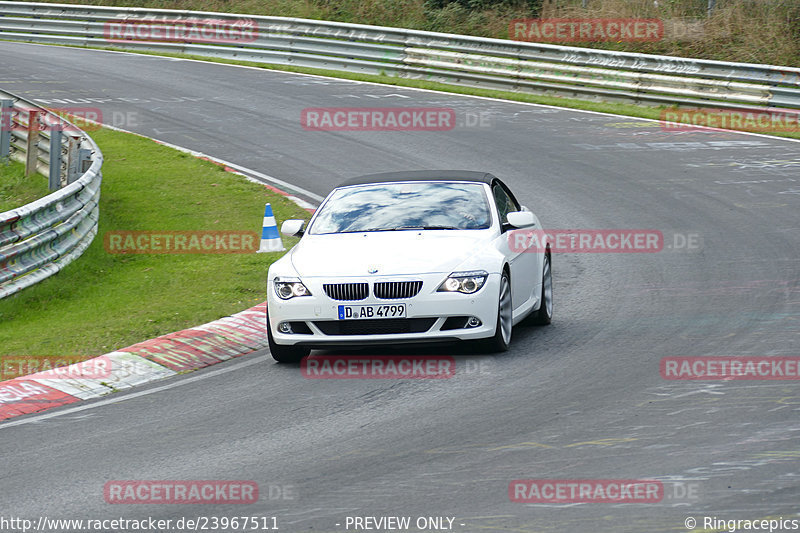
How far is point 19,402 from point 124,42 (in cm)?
2812

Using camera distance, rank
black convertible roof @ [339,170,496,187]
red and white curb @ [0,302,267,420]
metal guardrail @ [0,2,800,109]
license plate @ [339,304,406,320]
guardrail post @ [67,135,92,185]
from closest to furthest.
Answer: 1. red and white curb @ [0,302,267,420]
2. license plate @ [339,304,406,320]
3. black convertible roof @ [339,170,496,187]
4. guardrail post @ [67,135,92,185]
5. metal guardrail @ [0,2,800,109]

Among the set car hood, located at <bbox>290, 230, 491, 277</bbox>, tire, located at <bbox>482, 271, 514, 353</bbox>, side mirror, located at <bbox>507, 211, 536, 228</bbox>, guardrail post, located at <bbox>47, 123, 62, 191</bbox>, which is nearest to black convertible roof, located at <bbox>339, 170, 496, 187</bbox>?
side mirror, located at <bbox>507, 211, 536, 228</bbox>

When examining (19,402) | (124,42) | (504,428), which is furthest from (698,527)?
(124,42)

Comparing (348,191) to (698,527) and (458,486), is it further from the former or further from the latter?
(698,527)

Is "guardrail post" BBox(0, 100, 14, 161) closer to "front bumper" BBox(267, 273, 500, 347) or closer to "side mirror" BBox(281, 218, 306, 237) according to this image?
"side mirror" BBox(281, 218, 306, 237)

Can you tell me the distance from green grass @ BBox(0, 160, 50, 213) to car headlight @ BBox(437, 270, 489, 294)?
29.0 ft

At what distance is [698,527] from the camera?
5.71m

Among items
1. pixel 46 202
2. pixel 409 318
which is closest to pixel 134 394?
pixel 409 318

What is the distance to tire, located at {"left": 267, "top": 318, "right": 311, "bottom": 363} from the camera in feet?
32.5

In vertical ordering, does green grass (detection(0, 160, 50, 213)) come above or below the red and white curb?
below

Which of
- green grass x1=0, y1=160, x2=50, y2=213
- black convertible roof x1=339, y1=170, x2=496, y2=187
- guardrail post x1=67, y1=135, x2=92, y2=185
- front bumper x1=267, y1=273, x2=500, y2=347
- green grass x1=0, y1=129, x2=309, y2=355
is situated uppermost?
black convertible roof x1=339, y1=170, x2=496, y2=187

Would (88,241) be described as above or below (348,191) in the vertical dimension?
below

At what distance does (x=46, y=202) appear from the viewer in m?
13.6

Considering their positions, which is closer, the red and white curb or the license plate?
the red and white curb
